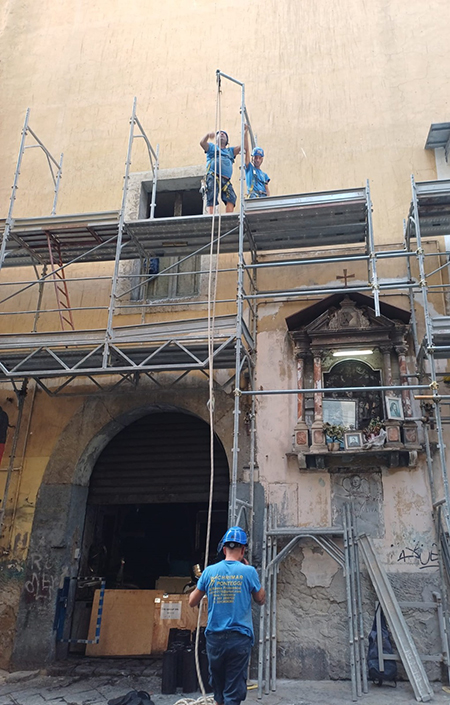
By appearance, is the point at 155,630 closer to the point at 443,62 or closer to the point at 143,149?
the point at 143,149

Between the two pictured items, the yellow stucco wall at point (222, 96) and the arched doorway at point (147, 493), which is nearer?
the arched doorway at point (147, 493)

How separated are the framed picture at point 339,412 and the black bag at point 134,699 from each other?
379cm

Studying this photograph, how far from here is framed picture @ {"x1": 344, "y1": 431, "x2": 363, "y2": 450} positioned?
7086 millimetres

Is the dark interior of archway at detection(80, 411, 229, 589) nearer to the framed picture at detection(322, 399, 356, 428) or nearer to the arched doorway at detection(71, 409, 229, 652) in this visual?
the arched doorway at detection(71, 409, 229, 652)

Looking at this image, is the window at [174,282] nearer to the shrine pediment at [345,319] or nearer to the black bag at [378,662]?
the shrine pediment at [345,319]

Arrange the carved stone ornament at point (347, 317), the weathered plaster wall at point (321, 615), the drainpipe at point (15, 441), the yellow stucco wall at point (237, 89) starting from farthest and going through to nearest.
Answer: the yellow stucco wall at point (237, 89), the drainpipe at point (15, 441), the carved stone ornament at point (347, 317), the weathered plaster wall at point (321, 615)

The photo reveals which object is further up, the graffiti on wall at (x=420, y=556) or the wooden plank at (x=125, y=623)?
the graffiti on wall at (x=420, y=556)

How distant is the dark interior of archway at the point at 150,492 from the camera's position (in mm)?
8477

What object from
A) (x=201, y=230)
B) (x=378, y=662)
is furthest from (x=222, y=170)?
(x=378, y=662)

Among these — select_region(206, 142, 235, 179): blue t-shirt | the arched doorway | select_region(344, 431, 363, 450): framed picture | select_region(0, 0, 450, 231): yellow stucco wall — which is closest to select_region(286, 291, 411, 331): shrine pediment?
select_region(0, 0, 450, 231): yellow stucco wall

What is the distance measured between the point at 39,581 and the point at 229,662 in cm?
459

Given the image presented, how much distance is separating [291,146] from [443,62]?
9.90 ft

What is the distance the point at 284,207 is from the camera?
754cm

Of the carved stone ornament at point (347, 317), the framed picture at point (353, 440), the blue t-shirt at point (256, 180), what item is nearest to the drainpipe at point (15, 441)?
the blue t-shirt at point (256, 180)
